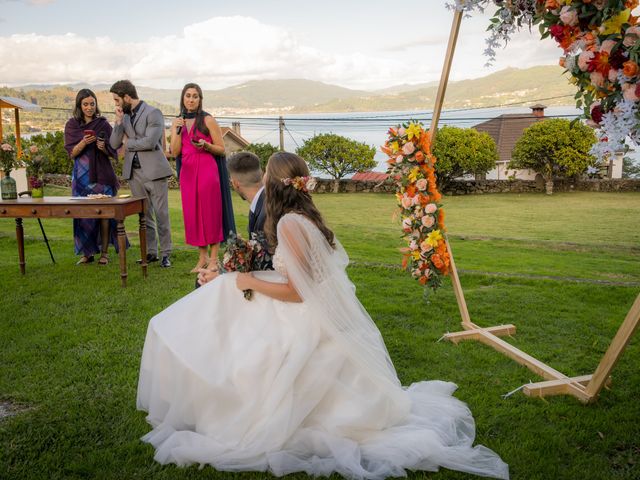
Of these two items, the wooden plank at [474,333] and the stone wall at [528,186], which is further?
the stone wall at [528,186]

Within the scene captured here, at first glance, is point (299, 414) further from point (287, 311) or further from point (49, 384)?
point (49, 384)

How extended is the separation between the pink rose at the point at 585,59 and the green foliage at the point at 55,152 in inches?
840

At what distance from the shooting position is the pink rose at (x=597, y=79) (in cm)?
286

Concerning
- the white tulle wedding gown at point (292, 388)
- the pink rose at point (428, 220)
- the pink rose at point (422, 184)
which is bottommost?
the white tulle wedding gown at point (292, 388)

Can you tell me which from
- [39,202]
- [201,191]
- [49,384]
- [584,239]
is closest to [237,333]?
[49,384]

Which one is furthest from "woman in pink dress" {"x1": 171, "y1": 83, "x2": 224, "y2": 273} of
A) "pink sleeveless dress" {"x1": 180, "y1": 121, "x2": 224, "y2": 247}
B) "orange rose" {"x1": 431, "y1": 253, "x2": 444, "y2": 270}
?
"orange rose" {"x1": 431, "y1": 253, "x2": 444, "y2": 270}

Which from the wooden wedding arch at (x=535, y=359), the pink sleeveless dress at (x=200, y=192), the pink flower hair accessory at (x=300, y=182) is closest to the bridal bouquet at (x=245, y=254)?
the pink flower hair accessory at (x=300, y=182)

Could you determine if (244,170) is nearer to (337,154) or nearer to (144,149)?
(144,149)

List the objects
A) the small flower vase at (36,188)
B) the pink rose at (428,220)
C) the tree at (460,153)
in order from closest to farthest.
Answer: the pink rose at (428,220) → the small flower vase at (36,188) → the tree at (460,153)

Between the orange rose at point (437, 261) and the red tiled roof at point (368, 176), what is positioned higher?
the orange rose at point (437, 261)

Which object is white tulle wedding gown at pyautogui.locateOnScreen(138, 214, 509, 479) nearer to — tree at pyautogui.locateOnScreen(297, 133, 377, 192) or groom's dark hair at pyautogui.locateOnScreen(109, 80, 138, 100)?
groom's dark hair at pyautogui.locateOnScreen(109, 80, 138, 100)

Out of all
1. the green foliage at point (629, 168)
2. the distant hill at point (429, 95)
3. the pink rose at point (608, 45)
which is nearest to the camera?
the pink rose at point (608, 45)

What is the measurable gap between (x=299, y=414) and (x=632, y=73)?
89.6 inches

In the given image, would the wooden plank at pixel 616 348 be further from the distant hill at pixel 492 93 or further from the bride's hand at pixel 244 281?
the bride's hand at pixel 244 281
